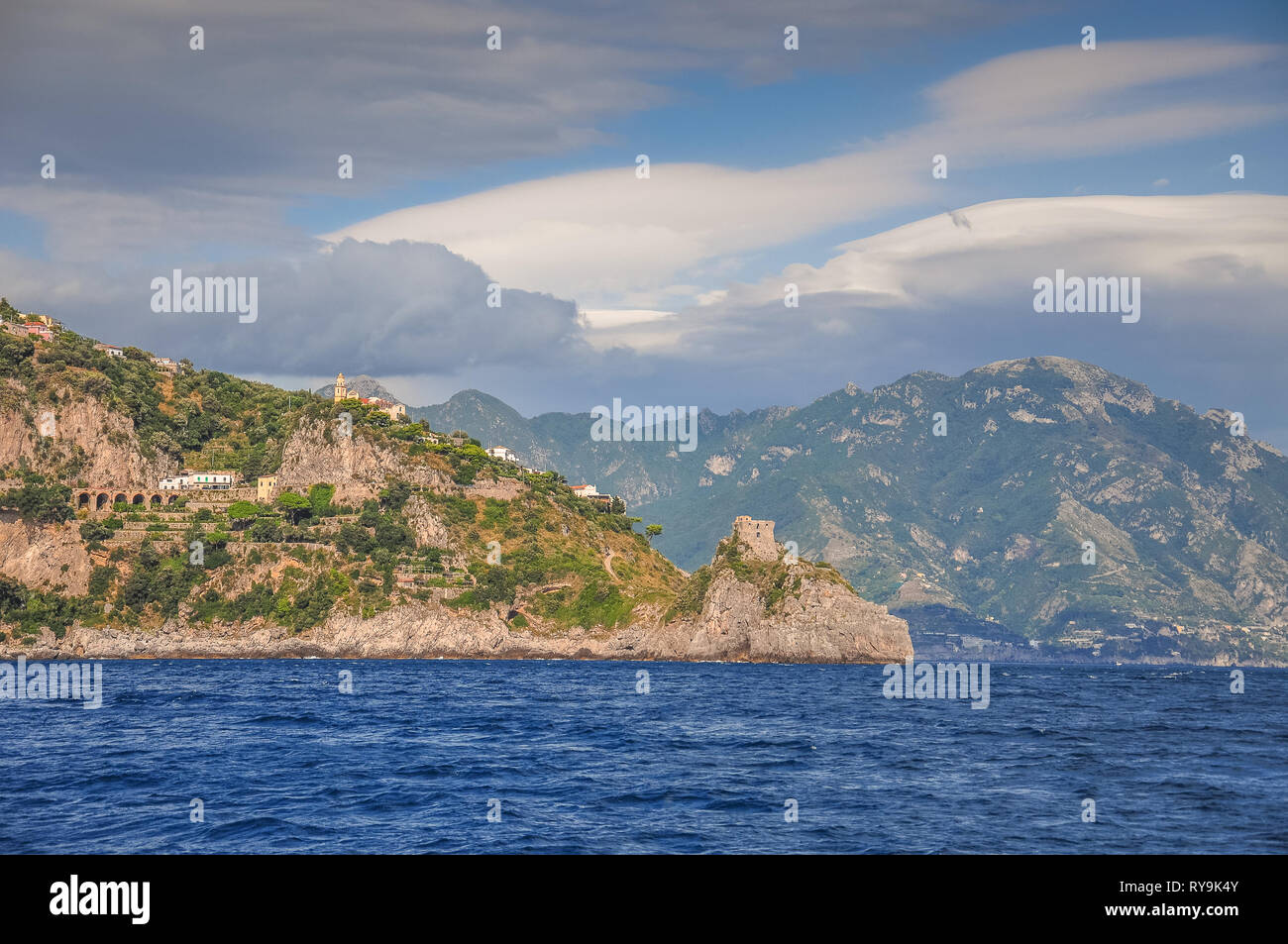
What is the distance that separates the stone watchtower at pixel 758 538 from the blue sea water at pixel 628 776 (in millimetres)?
101379

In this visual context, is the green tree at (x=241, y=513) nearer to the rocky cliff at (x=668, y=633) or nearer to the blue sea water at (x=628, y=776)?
the rocky cliff at (x=668, y=633)

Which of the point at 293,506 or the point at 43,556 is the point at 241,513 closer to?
the point at 293,506

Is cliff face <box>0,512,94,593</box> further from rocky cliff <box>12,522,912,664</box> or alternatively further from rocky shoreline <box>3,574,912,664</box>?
rocky cliff <box>12,522,912,664</box>

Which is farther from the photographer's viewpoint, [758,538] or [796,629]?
[758,538]

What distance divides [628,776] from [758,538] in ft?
497

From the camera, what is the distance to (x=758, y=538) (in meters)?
196

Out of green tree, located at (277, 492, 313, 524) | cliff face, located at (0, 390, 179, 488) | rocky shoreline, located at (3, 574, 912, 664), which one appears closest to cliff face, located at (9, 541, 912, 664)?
rocky shoreline, located at (3, 574, 912, 664)

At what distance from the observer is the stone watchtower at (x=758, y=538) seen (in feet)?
633

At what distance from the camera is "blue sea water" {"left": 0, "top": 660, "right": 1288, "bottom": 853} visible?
32750 millimetres

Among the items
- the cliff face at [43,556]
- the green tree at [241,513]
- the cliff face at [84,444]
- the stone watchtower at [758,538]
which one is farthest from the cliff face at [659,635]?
the cliff face at [84,444]

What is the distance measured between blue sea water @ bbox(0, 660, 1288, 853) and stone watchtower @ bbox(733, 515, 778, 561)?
101 meters

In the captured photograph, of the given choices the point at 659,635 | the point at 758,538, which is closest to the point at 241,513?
the point at 659,635

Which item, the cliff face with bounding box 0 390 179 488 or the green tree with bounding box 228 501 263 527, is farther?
the green tree with bounding box 228 501 263 527
